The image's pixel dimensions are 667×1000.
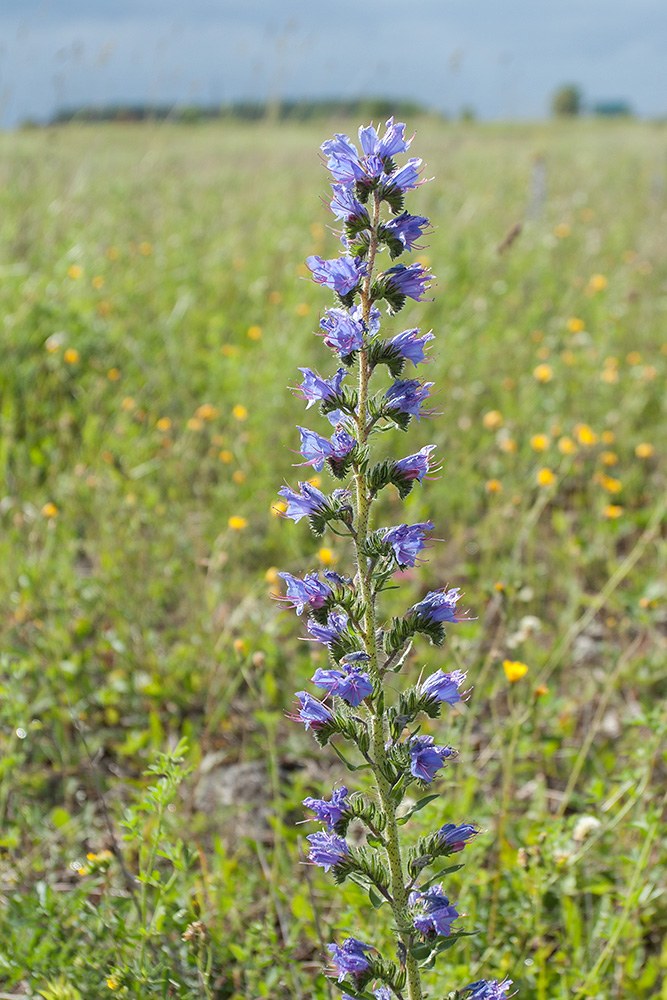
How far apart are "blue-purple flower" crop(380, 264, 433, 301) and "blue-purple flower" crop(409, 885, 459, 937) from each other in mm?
1116

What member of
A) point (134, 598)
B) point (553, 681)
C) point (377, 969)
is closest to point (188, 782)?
point (134, 598)

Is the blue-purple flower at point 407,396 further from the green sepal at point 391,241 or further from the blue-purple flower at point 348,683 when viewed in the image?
the blue-purple flower at point 348,683

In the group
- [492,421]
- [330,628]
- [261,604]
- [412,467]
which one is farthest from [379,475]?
[492,421]

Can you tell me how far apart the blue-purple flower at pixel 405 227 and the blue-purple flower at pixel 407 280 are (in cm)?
5

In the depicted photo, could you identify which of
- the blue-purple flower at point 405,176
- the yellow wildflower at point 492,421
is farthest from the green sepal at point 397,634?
the yellow wildflower at point 492,421

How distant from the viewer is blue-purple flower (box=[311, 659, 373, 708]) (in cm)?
138

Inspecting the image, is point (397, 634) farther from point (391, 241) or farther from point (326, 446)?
point (391, 241)

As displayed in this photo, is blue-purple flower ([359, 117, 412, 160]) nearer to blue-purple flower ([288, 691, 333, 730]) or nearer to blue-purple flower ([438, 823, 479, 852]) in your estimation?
blue-purple flower ([288, 691, 333, 730])

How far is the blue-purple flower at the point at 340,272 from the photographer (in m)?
1.42

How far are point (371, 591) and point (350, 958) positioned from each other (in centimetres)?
67

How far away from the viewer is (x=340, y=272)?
4.69 ft

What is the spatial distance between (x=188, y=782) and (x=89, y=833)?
0.36 m

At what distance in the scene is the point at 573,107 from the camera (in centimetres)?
4697

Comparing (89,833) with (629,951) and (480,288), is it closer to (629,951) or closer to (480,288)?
(629,951)
